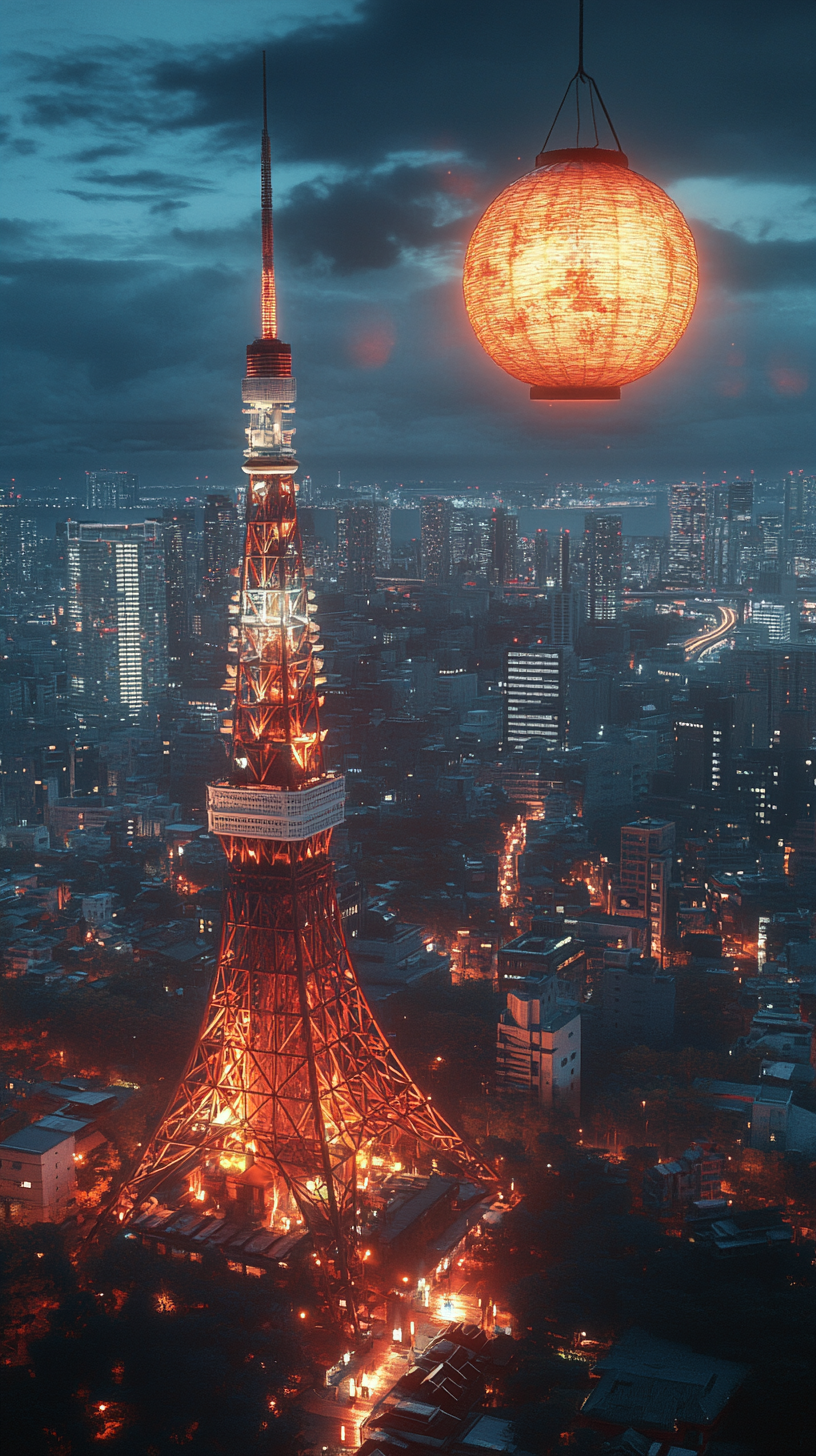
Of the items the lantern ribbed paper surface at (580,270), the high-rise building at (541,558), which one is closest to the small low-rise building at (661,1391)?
the lantern ribbed paper surface at (580,270)

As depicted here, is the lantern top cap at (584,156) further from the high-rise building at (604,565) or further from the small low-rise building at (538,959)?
the high-rise building at (604,565)

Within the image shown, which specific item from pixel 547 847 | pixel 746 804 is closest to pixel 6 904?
pixel 547 847

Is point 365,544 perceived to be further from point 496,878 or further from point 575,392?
point 575,392

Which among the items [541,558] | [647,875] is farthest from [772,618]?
[647,875]

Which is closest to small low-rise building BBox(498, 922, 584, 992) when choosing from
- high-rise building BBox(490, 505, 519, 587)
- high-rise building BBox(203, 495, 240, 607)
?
high-rise building BBox(203, 495, 240, 607)

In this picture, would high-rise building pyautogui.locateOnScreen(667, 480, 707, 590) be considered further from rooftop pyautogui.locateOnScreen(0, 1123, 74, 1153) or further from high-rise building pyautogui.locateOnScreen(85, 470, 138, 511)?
rooftop pyautogui.locateOnScreen(0, 1123, 74, 1153)

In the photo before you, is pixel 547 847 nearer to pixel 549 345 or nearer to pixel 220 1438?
pixel 220 1438

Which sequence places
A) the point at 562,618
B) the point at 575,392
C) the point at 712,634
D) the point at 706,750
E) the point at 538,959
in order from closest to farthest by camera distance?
the point at 575,392 < the point at 538,959 < the point at 706,750 < the point at 562,618 < the point at 712,634
